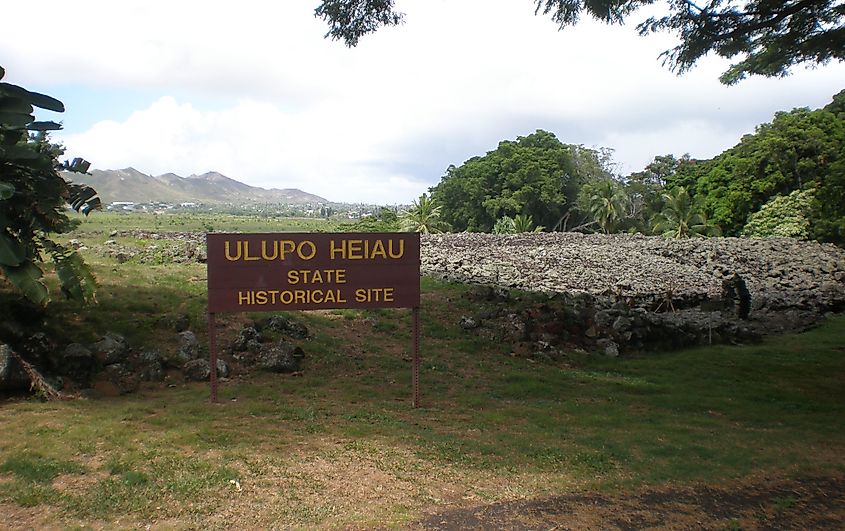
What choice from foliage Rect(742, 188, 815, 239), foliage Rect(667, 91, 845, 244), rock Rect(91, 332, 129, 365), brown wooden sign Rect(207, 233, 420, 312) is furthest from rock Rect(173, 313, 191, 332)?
foliage Rect(742, 188, 815, 239)

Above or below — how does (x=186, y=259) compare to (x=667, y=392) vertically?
above

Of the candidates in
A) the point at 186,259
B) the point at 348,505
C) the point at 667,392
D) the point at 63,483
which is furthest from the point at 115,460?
the point at 186,259

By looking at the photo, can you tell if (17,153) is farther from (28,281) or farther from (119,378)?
(119,378)

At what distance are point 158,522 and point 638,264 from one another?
20828 mm

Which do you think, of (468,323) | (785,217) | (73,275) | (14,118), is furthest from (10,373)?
(785,217)

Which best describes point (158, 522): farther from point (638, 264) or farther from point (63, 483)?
point (638, 264)

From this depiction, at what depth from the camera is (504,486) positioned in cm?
572

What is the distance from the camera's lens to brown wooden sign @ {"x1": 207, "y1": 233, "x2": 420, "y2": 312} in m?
8.03

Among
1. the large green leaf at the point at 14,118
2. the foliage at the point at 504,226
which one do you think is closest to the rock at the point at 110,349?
the large green leaf at the point at 14,118

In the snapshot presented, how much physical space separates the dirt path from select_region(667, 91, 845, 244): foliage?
98.6 ft

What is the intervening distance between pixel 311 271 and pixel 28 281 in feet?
11.2

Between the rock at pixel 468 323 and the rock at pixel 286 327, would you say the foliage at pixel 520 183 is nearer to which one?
the rock at pixel 468 323

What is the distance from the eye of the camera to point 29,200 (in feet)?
28.2

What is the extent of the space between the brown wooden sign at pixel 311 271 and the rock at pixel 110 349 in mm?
2114
